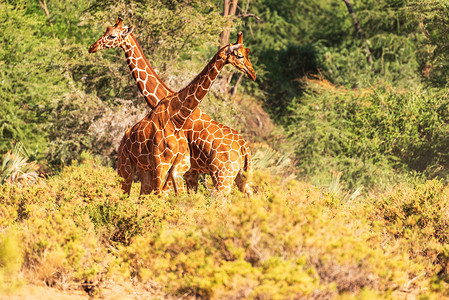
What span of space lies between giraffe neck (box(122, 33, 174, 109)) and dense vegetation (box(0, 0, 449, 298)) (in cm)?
162

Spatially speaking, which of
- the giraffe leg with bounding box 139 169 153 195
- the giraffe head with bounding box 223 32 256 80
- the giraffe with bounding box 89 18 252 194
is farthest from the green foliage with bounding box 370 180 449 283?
the giraffe leg with bounding box 139 169 153 195

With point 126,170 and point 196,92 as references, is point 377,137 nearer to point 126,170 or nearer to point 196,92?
point 126,170

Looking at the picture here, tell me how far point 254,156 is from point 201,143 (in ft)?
18.1

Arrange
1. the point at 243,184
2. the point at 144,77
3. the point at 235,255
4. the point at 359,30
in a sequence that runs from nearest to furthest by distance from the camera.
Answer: the point at 235,255 → the point at 243,184 → the point at 144,77 → the point at 359,30

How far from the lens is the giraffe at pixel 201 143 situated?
368 inches

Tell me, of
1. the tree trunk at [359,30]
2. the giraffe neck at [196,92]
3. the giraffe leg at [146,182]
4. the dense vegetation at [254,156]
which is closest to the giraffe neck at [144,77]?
the giraffe neck at [196,92]

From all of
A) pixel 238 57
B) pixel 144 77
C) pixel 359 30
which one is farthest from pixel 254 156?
pixel 359 30

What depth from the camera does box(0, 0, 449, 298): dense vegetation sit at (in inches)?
246

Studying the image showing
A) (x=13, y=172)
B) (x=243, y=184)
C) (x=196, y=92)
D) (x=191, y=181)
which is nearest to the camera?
(x=196, y=92)

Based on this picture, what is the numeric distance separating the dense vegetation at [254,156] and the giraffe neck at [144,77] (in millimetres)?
1624

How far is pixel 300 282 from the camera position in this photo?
5.68 m

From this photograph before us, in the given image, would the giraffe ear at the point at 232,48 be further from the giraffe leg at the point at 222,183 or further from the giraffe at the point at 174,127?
the giraffe leg at the point at 222,183

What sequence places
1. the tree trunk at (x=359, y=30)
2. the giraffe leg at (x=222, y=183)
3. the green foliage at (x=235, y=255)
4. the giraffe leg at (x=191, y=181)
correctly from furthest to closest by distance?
the tree trunk at (x=359, y=30) → the giraffe leg at (x=191, y=181) → the giraffe leg at (x=222, y=183) → the green foliage at (x=235, y=255)

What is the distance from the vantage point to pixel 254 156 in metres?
14.9
